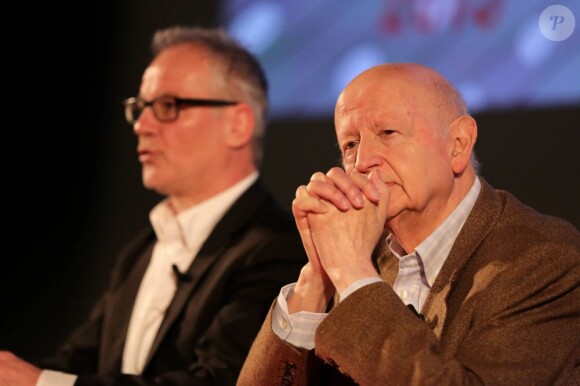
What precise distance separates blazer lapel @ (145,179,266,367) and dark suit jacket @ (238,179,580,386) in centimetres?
90

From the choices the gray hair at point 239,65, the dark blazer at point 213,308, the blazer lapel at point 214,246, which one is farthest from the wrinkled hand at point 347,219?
the gray hair at point 239,65

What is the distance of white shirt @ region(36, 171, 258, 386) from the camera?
10.1ft

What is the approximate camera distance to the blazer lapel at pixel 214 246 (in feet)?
9.66

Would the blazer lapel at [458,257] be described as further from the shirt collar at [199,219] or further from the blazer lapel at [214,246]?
the shirt collar at [199,219]

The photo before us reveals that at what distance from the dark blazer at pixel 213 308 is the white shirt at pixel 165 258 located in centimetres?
6

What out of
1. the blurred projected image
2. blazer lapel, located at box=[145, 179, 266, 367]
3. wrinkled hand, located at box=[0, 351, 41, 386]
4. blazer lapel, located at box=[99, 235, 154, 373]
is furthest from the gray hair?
wrinkled hand, located at box=[0, 351, 41, 386]

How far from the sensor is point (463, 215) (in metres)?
2.11

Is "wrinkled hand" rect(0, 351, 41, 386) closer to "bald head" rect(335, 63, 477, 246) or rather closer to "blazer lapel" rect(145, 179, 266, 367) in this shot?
"blazer lapel" rect(145, 179, 266, 367)

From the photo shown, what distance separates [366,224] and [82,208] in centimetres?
305

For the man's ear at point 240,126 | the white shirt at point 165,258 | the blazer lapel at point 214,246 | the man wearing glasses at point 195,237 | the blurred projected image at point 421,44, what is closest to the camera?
the blurred projected image at point 421,44

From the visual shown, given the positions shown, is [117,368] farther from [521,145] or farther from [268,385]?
[521,145]

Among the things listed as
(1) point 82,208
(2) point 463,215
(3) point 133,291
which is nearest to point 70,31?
(1) point 82,208

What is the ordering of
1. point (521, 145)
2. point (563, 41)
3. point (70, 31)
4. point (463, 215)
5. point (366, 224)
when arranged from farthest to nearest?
point (70, 31) → point (521, 145) → point (563, 41) → point (463, 215) → point (366, 224)

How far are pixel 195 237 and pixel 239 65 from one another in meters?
0.72
